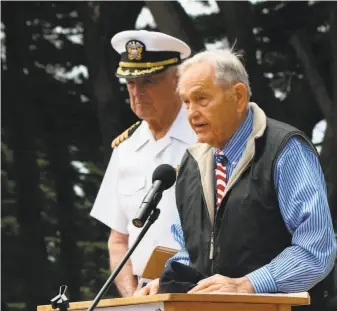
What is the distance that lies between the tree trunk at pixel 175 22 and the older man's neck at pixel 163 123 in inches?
105

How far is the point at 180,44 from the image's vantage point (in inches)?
225

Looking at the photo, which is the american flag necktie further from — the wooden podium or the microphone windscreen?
the wooden podium

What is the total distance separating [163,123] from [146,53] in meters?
0.34

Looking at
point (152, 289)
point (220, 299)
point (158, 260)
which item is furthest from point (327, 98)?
point (220, 299)

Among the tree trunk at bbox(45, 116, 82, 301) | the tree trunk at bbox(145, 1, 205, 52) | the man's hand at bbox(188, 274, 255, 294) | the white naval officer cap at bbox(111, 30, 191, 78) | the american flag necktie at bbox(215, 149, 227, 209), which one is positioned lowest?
the tree trunk at bbox(45, 116, 82, 301)

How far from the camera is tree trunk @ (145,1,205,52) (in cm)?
834

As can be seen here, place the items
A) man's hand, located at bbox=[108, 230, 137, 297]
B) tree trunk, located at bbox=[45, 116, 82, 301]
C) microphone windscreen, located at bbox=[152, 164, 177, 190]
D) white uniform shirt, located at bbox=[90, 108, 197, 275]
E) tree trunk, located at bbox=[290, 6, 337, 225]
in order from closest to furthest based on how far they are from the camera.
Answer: microphone windscreen, located at bbox=[152, 164, 177, 190] → white uniform shirt, located at bbox=[90, 108, 197, 275] → man's hand, located at bbox=[108, 230, 137, 297] → tree trunk, located at bbox=[290, 6, 337, 225] → tree trunk, located at bbox=[45, 116, 82, 301]

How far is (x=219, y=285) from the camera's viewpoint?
4.04m

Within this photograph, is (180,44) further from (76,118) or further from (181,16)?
(76,118)

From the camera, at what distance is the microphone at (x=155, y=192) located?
13.1 feet

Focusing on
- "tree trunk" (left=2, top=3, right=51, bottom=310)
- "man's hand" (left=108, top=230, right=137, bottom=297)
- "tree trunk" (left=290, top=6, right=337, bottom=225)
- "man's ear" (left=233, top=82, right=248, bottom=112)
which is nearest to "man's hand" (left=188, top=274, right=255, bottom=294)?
"man's ear" (left=233, top=82, right=248, bottom=112)

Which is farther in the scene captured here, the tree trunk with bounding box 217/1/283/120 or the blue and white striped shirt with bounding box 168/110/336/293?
the tree trunk with bounding box 217/1/283/120

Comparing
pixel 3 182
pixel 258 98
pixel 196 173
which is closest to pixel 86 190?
pixel 3 182

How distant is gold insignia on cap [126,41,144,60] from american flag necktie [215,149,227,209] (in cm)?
122
